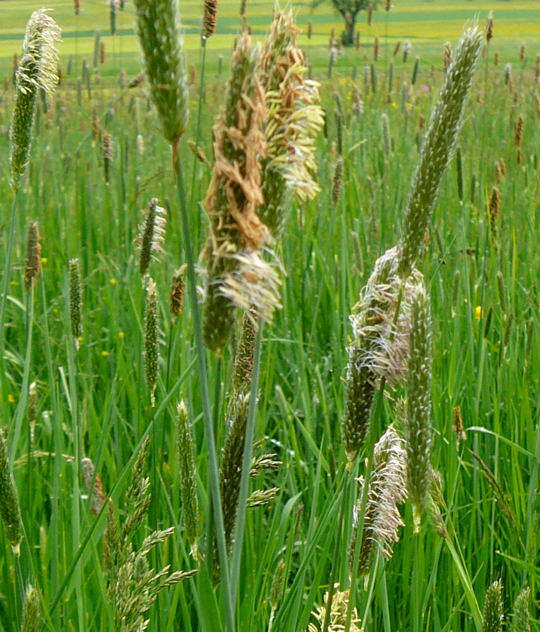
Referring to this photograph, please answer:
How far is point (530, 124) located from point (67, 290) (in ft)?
17.5

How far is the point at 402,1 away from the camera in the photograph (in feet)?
189

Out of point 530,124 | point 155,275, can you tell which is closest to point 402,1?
point 530,124

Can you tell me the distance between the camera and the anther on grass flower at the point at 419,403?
2.55 feet

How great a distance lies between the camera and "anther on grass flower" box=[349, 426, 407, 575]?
1028 mm

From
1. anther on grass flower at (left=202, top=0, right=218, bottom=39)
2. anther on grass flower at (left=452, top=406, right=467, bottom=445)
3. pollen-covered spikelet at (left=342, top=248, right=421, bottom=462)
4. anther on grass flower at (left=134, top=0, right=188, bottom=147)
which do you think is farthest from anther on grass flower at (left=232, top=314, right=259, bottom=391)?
anther on grass flower at (left=202, top=0, right=218, bottom=39)

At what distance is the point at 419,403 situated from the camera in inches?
31.6

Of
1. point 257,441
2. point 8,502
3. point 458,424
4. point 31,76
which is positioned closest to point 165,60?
point 8,502

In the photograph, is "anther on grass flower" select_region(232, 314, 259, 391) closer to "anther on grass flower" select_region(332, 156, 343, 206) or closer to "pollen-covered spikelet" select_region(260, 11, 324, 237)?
"pollen-covered spikelet" select_region(260, 11, 324, 237)

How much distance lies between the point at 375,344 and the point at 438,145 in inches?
8.1

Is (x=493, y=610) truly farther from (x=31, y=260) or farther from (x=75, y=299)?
(x=31, y=260)

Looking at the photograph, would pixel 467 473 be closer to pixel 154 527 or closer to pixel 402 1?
pixel 154 527

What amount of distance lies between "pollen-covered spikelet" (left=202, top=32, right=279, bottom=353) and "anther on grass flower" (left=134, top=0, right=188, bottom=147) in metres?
0.03

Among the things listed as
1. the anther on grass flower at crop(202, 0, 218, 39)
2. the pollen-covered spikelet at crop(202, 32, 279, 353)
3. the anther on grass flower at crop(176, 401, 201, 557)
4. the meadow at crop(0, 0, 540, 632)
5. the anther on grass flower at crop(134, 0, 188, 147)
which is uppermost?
the anther on grass flower at crop(202, 0, 218, 39)

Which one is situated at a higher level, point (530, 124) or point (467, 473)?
point (530, 124)
